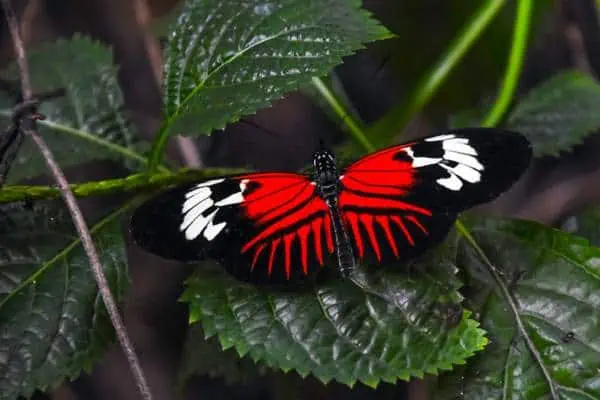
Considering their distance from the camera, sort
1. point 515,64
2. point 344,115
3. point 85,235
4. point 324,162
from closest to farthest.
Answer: point 85,235 < point 324,162 < point 344,115 < point 515,64

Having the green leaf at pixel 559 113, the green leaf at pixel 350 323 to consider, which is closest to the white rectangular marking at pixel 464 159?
the green leaf at pixel 350 323

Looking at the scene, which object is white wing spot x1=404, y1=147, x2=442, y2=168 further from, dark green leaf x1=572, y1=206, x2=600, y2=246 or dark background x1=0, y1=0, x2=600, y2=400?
dark background x1=0, y1=0, x2=600, y2=400

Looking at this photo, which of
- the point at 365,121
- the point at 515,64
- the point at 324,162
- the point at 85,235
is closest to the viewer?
the point at 85,235

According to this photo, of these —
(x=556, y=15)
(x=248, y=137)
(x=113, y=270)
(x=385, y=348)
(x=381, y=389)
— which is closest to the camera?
(x=385, y=348)

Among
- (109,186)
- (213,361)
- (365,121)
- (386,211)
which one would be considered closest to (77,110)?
(109,186)

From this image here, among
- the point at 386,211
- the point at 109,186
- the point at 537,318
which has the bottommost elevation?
the point at 537,318

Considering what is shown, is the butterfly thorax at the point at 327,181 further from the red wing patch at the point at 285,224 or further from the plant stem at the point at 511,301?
the plant stem at the point at 511,301

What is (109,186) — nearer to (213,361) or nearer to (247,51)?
(247,51)

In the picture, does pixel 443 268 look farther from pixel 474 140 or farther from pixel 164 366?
pixel 164 366

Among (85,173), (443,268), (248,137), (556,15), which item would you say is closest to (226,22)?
(443,268)
